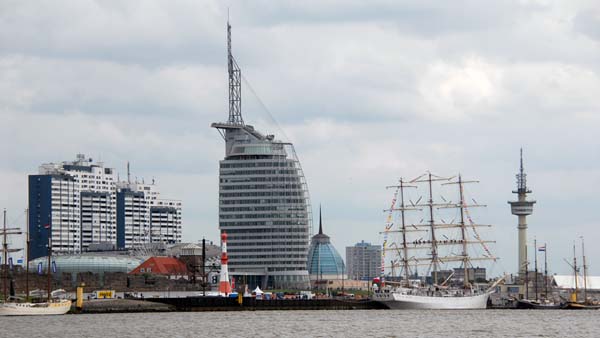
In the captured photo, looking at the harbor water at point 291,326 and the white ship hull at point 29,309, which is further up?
the white ship hull at point 29,309

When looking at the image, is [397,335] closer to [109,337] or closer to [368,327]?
[368,327]

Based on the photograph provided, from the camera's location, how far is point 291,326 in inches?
5531

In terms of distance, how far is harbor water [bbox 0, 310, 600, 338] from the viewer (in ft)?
414

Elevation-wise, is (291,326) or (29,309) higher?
(29,309)

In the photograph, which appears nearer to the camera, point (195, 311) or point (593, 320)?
point (593, 320)

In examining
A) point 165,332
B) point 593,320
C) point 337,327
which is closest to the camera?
point 165,332

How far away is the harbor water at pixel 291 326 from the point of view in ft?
414

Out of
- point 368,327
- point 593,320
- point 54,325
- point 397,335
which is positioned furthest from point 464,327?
point 54,325

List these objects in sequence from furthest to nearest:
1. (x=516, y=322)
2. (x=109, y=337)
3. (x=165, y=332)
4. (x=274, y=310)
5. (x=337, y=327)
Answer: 1. (x=274, y=310)
2. (x=516, y=322)
3. (x=337, y=327)
4. (x=165, y=332)
5. (x=109, y=337)

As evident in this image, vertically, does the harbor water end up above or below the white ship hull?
below

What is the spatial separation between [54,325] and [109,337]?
83.2ft

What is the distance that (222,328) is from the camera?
13712 cm

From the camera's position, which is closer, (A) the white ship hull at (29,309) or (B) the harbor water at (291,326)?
(B) the harbor water at (291,326)

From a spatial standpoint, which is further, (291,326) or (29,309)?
(29,309)
